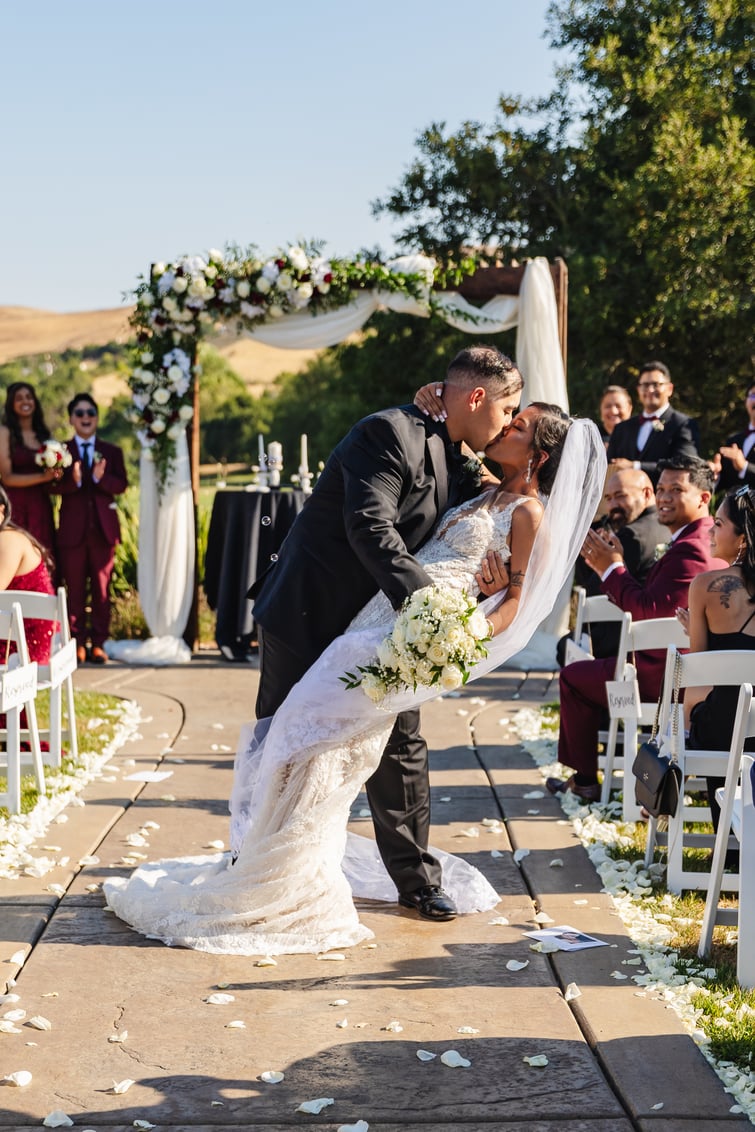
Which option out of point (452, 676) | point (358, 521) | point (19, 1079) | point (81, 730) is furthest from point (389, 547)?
point (81, 730)

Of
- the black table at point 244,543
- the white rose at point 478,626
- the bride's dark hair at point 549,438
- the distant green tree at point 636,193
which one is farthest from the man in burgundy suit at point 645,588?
the distant green tree at point 636,193

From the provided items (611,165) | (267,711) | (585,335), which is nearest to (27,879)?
(267,711)

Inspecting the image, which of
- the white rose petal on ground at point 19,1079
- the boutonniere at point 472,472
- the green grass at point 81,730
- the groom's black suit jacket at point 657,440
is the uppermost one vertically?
the groom's black suit jacket at point 657,440

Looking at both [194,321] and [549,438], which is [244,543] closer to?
[194,321]

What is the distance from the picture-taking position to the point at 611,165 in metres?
16.5

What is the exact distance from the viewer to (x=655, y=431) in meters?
9.86

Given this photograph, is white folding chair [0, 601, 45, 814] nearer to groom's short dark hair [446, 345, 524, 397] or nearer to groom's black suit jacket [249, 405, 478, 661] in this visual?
groom's black suit jacket [249, 405, 478, 661]

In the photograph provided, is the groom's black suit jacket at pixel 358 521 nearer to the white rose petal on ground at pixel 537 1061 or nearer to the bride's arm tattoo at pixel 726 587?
the bride's arm tattoo at pixel 726 587

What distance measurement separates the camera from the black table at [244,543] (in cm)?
1066

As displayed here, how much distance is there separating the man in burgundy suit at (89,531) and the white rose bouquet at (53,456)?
0.31m

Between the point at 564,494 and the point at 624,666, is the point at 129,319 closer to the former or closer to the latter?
the point at 624,666

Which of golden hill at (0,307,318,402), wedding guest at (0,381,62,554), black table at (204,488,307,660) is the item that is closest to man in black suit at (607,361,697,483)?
black table at (204,488,307,660)

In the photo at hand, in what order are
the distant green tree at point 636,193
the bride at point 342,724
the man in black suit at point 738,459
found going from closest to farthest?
1. the bride at point 342,724
2. the man in black suit at point 738,459
3. the distant green tree at point 636,193

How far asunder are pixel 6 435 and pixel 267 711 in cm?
648
